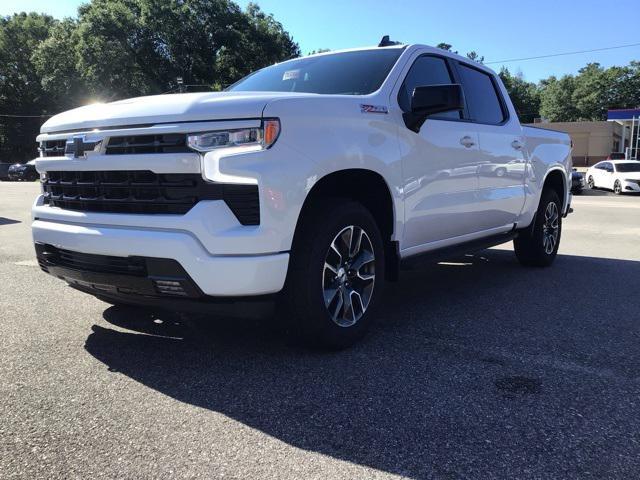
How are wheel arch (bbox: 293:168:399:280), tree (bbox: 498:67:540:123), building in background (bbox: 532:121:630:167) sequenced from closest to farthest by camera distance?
wheel arch (bbox: 293:168:399:280)
building in background (bbox: 532:121:630:167)
tree (bbox: 498:67:540:123)

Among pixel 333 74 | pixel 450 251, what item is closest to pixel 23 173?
pixel 333 74

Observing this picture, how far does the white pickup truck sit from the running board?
0.04 metres

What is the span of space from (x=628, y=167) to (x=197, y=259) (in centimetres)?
2432

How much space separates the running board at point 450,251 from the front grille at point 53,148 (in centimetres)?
240

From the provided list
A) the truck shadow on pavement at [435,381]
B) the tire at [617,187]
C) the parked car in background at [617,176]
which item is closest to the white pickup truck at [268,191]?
the truck shadow on pavement at [435,381]

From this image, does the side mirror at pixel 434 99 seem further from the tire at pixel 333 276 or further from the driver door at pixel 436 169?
the tire at pixel 333 276

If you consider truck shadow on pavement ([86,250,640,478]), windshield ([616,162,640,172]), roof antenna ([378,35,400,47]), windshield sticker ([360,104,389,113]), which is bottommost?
windshield ([616,162,640,172])

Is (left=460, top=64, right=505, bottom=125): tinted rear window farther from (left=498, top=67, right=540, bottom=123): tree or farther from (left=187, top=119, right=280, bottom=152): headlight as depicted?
(left=498, top=67, right=540, bottom=123): tree

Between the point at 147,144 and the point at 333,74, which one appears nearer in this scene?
the point at 147,144

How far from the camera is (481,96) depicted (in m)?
5.34

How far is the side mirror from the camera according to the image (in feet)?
12.4

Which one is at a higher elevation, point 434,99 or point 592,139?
point 434,99

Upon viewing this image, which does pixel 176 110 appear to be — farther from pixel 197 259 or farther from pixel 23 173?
pixel 23 173

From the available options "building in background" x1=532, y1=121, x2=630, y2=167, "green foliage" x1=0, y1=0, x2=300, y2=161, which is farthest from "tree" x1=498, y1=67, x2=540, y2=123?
"green foliage" x1=0, y1=0, x2=300, y2=161
